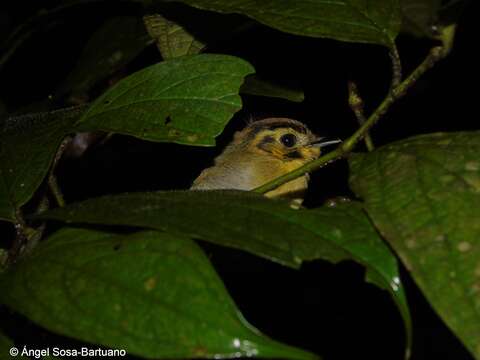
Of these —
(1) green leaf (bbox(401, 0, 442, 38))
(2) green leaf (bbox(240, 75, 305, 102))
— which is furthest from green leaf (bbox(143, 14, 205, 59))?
(1) green leaf (bbox(401, 0, 442, 38))

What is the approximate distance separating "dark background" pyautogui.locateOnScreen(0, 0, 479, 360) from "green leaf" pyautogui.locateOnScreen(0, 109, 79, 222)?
2.68ft

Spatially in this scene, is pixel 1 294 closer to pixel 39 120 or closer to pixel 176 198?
pixel 176 198

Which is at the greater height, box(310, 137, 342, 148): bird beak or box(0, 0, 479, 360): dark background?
box(310, 137, 342, 148): bird beak

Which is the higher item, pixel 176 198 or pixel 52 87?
pixel 176 198

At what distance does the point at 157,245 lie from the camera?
1145mm

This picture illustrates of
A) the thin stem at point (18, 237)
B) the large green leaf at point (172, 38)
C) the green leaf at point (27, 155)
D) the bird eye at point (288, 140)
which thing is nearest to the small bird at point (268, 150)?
the bird eye at point (288, 140)

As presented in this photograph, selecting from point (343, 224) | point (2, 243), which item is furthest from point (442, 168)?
point (2, 243)

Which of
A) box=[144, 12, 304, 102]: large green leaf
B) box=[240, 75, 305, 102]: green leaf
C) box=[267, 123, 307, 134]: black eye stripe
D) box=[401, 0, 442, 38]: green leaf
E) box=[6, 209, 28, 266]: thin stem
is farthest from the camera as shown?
box=[267, 123, 307, 134]: black eye stripe

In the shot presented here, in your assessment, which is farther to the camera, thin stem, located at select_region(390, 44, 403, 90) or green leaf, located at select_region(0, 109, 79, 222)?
green leaf, located at select_region(0, 109, 79, 222)

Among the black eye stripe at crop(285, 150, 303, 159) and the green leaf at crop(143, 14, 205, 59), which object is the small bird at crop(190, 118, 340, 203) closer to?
the black eye stripe at crop(285, 150, 303, 159)

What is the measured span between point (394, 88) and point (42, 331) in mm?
966

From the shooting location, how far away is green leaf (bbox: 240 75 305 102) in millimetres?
2014

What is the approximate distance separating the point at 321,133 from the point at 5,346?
2.44m

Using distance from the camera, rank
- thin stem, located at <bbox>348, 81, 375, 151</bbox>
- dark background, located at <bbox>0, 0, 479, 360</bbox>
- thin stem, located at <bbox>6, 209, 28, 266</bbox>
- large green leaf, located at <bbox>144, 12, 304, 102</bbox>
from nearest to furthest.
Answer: thin stem, located at <bbox>6, 209, 28, 266</bbox>, thin stem, located at <bbox>348, 81, 375, 151</bbox>, large green leaf, located at <bbox>144, 12, 304, 102</bbox>, dark background, located at <bbox>0, 0, 479, 360</bbox>
